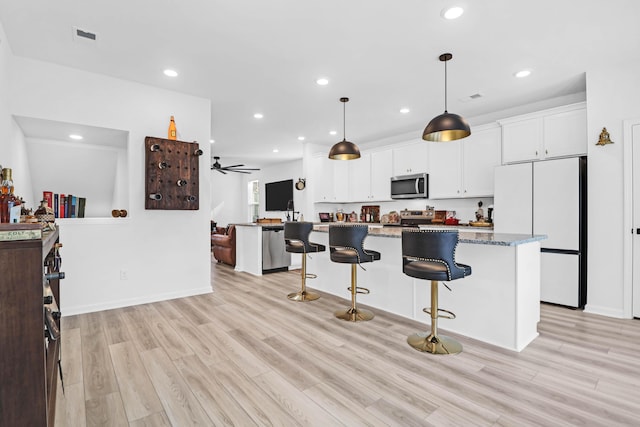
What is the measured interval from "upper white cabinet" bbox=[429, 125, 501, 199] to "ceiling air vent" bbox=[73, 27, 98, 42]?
4774mm

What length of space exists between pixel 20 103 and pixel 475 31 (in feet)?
14.0

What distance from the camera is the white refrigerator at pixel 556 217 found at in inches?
144

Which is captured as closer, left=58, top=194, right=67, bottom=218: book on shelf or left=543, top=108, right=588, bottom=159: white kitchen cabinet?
left=58, top=194, right=67, bottom=218: book on shelf

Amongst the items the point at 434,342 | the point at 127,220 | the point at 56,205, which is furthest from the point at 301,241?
the point at 56,205

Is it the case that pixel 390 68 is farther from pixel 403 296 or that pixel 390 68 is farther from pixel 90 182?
pixel 90 182

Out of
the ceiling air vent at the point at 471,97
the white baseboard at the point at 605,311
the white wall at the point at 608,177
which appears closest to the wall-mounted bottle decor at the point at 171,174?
the ceiling air vent at the point at 471,97

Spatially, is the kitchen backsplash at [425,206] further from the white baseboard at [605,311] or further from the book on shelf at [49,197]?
the book on shelf at [49,197]

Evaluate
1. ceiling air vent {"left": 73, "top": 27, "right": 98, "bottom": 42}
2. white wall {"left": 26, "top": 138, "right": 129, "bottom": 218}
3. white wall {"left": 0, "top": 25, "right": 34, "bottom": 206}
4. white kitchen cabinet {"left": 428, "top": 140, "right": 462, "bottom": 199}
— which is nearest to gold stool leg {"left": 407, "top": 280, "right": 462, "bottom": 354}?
white kitchen cabinet {"left": 428, "top": 140, "right": 462, "bottom": 199}

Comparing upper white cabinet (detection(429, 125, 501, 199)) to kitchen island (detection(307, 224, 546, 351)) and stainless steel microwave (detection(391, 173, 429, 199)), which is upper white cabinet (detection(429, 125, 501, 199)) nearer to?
stainless steel microwave (detection(391, 173, 429, 199))

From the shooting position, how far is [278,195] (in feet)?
30.3

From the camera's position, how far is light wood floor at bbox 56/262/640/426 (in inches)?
69.1

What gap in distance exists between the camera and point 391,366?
2285mm

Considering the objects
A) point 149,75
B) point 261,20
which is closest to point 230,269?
point 149,75

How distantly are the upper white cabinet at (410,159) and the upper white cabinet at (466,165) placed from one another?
0.14 meters
